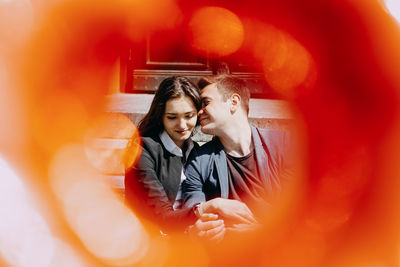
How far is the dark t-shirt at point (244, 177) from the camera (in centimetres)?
111

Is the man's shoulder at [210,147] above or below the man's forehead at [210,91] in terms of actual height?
below

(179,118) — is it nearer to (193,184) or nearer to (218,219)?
(193,184)

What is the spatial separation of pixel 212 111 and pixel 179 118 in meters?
0.11

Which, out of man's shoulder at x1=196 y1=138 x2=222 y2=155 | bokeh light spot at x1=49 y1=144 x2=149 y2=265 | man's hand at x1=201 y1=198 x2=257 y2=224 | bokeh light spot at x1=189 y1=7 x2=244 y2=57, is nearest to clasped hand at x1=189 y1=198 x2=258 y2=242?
man's hand at x1=201 y1=198 x2=257 y2=224

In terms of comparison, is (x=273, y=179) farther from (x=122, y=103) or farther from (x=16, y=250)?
(x=16, y=250)

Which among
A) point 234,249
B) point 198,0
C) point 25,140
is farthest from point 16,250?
point 198,0

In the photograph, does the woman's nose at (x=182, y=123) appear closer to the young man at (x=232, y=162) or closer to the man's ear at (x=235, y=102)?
the young man at (x=232, y=162)

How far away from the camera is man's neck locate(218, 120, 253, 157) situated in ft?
3.66

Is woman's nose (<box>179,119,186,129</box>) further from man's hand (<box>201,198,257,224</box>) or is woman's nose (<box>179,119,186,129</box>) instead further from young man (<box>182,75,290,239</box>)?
man's hand (<box>201,198,257,224</box>)

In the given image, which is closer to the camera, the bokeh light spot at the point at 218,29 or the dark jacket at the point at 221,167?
the dark jacket at the point at 221,167

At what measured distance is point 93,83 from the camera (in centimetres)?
125

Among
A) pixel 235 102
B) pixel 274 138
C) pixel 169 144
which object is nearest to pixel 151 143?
pixel 169 144

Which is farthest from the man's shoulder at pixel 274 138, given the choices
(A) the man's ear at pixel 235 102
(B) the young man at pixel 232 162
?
(A) the man's ear at pixel 235 102

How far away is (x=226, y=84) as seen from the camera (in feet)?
3.57
